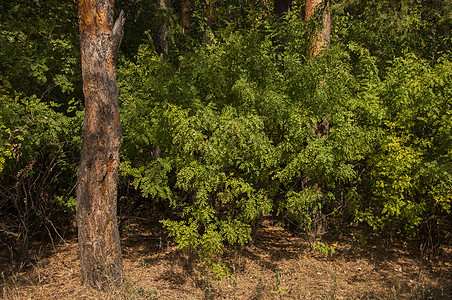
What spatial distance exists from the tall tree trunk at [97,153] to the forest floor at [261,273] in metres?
0.45

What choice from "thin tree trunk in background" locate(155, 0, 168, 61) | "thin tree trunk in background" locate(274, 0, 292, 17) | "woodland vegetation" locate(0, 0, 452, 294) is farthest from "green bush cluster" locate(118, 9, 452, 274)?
"thin tree trunk in background" locate(155, 0, 168, 61)

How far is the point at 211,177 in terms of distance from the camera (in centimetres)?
545

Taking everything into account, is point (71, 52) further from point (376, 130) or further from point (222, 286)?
point (376, 130)

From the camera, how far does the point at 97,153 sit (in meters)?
5.42

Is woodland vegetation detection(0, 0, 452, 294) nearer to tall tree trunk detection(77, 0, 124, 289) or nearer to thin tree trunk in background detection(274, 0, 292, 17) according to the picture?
tall tree trunk detection(77, 0, 124, 289)

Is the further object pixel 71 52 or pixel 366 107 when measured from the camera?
pixel 71 52

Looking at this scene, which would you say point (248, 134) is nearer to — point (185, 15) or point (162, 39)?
point (162, 39)

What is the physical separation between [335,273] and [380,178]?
1.70 meters

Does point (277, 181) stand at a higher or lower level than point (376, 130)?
lower

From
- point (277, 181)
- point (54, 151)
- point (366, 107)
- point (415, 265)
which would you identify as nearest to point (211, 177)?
point (277, 181)

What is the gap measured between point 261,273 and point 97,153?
132 inches

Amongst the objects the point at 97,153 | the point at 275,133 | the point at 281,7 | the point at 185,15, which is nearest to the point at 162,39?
the point at 281,7

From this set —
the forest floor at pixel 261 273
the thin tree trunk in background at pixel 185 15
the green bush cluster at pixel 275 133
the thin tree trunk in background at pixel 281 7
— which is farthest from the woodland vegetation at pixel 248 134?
the thin tree trunk in background at pixel 185 15

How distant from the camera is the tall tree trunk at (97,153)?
543 cm
